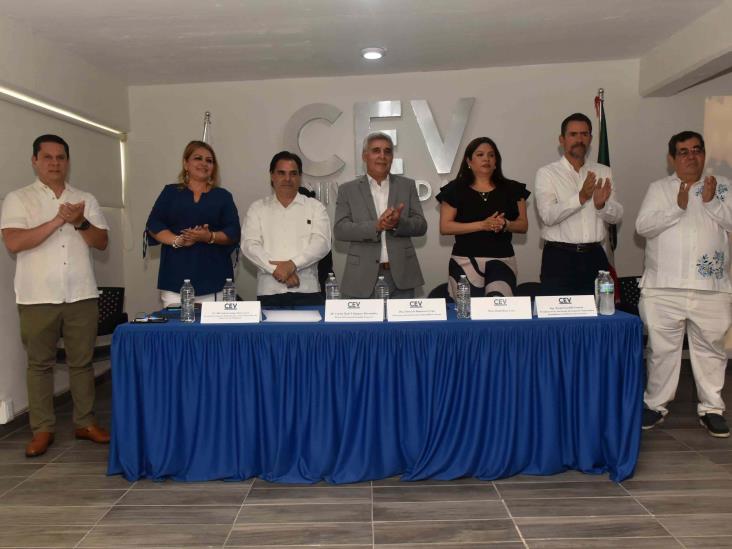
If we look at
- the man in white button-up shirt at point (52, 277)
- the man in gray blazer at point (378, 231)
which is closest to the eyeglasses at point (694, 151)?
A: the man in gray blazer at point (378, 231)

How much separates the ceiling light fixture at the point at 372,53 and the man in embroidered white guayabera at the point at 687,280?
2.09 meters

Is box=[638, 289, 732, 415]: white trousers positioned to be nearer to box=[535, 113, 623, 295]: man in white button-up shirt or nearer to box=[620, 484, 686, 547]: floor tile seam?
box=[535, 113, 623, 295]: man in white button-up shirt

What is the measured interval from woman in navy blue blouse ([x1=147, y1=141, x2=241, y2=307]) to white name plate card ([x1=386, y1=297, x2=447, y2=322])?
1205mm

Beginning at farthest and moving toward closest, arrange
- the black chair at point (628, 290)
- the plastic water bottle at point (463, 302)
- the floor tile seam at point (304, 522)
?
the black chair at point (628, 290)
the plastic water bottle at point (463, 302)
the floor tile seam at point (304, 522)

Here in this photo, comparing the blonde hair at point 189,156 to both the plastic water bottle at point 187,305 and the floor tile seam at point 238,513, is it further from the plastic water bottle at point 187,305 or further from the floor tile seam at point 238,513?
the floor tile seam at point 238,513

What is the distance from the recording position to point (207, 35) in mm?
4148

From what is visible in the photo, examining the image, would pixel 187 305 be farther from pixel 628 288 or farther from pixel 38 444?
pixel 628 288

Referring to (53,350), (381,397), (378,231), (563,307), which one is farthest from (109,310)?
(563,307)

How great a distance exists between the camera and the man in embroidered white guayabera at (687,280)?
3.51 m

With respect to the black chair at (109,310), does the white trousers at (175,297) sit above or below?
above

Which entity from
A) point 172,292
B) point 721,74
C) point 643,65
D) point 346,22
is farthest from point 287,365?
point 721,74

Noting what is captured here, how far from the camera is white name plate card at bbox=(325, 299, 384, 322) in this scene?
115 inches

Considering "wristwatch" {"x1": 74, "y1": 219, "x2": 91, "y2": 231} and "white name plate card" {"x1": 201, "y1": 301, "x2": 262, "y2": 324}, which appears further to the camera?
"wristwatch" {"x1": 74, "y1": 219, "x2": 91, "y2": 231}

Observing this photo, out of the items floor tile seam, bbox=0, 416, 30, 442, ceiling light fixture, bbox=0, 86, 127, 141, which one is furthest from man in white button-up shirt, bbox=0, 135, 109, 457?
ceiling light fixture, bbox=0, 86, 127, 141
